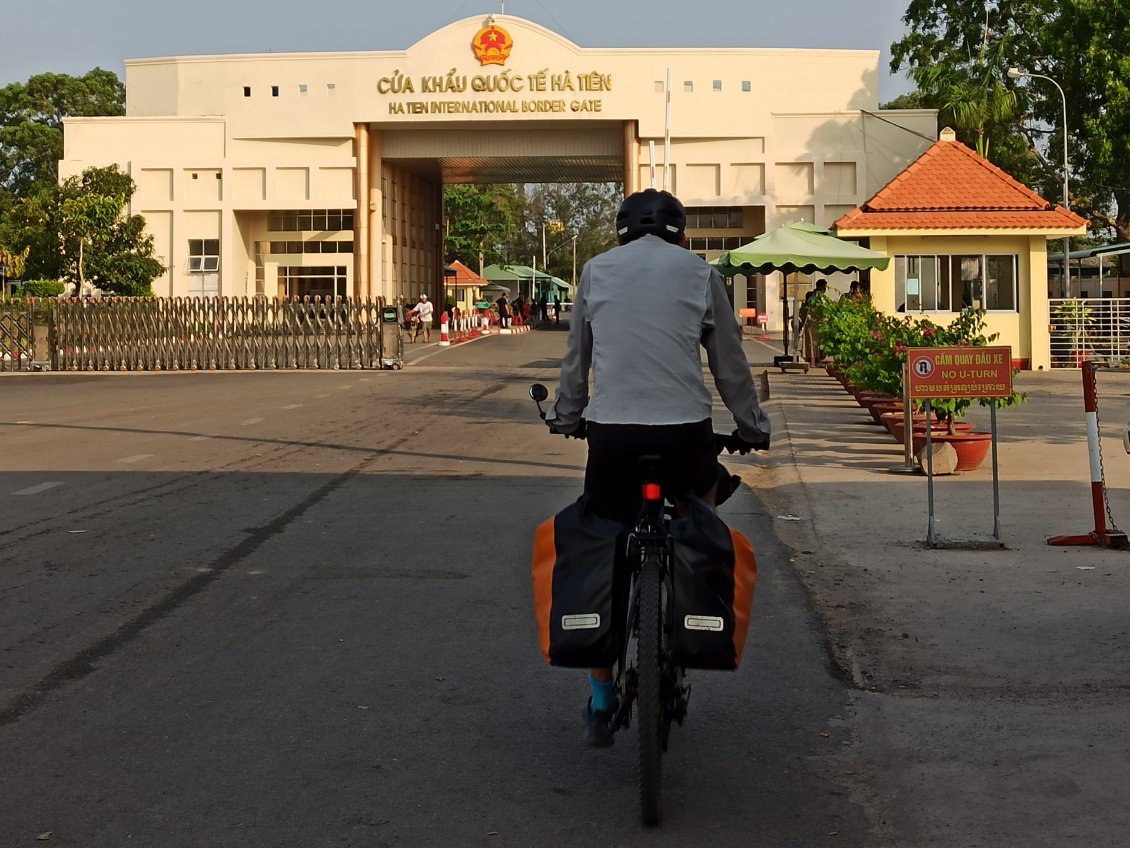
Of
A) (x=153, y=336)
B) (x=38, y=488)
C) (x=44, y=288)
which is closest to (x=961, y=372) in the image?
(x=38, y=488)

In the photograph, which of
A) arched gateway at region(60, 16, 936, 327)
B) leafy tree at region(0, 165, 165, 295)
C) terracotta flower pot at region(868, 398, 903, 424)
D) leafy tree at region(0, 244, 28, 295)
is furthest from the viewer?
leafy tree at region(0, 244, 28, 295)

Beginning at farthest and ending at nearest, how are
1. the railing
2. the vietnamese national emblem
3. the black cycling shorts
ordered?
1. the vietnamese national emblem
2. the railing
3. the black cycling shorts

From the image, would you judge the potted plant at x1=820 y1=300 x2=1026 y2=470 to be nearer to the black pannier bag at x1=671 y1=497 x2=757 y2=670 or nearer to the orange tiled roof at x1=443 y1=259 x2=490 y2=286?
the black pannier bag at x1=671 y1=497 x2=757 y2=670

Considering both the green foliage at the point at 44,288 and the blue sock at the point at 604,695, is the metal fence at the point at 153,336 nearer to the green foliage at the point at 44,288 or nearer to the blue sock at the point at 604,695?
the green foliage at the point at 44,288

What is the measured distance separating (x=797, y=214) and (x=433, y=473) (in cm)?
5152

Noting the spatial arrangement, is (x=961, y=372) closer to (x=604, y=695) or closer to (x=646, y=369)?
(x=646, y=369)

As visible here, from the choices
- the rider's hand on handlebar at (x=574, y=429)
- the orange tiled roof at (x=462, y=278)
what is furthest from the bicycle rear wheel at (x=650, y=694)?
Result: the orange tiled roof at (x=462, y=278)

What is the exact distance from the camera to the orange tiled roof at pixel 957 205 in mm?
29453

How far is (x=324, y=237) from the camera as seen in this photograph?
6731 centimetres

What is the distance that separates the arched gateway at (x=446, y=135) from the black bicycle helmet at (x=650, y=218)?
57957 millimetres

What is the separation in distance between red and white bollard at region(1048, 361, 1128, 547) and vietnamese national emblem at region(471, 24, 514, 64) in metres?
54.9

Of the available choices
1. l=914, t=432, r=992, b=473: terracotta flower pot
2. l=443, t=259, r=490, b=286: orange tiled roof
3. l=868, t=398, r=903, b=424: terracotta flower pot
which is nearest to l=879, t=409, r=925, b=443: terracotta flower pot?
l=868, t=398, r=903, b=424: terracotta flower pot

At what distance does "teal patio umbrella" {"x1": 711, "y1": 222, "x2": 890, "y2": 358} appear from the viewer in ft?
91.6

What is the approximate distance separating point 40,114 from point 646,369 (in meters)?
108
